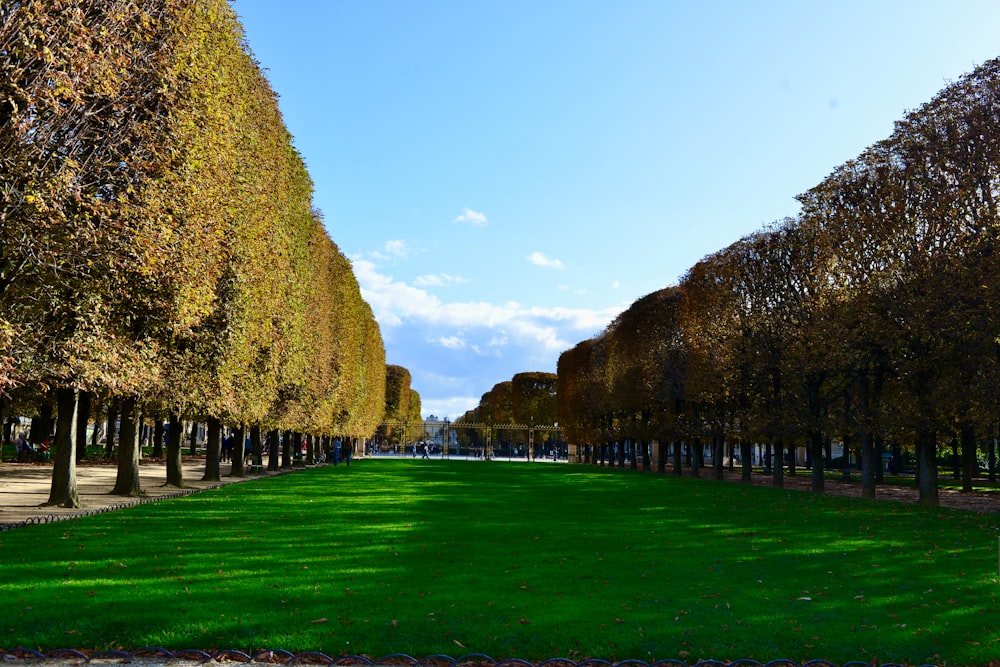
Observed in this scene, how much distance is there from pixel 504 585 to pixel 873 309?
22.3 meters

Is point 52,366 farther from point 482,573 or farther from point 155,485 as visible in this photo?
point 155,485

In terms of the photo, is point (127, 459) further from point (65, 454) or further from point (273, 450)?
point (273, 450)

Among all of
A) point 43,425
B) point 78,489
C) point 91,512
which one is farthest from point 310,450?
point 91,512

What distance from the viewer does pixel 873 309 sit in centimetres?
2991

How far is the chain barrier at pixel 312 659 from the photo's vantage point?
800cm

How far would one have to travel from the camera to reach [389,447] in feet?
505

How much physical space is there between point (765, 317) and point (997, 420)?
1515cm

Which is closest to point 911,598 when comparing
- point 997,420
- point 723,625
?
point 723,625

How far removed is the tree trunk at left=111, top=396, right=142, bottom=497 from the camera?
26281 millimetres

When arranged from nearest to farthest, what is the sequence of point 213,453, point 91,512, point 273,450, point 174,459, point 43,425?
point 91,512 < point 174,459 < point 213,453 < point 273,450 < point 43,425

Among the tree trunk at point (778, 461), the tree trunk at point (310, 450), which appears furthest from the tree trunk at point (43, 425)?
the tree trunk at point (778, 461)

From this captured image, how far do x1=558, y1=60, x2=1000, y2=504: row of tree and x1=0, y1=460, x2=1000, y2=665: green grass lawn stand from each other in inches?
291

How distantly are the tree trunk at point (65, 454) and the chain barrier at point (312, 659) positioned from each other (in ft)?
50.9

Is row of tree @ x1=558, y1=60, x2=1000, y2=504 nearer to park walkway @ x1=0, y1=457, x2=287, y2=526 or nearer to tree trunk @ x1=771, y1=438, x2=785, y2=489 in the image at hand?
tree trunk @ x1=771, y1=438, x2=785, y2=489
